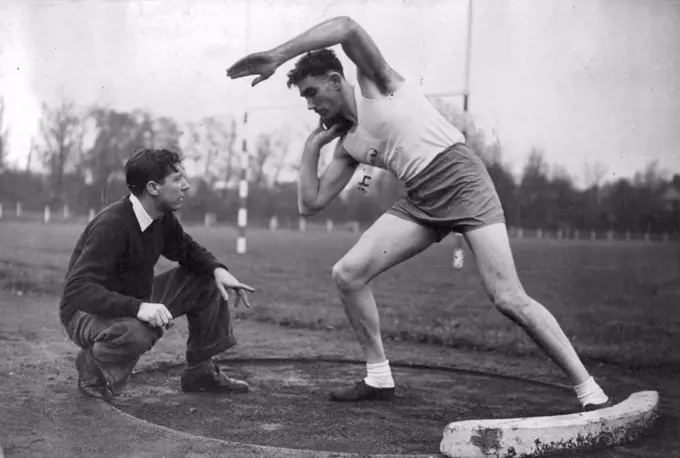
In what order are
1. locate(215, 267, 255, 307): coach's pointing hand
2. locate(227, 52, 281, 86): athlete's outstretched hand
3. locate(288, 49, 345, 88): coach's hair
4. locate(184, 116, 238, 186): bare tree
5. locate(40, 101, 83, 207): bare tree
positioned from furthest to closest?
locate(184, 116, 238, 186): bare tree
locate(40, 101, 83, 207): bare tree
locate(288, 49, 345, 88): coach's hair
locate(215, 267, 255, 307): coach's pointing hand
locate(227, 52, 281, 86): athlete's outstretched hand

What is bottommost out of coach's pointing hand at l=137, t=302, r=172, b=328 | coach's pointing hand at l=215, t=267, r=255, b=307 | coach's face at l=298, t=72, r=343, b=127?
coach's pointing hand at l=137, t=302, r=172, b=328

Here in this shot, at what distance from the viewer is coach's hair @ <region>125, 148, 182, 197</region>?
126 inches

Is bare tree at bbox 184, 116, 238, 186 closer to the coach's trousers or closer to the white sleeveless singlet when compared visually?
the coach's trousers

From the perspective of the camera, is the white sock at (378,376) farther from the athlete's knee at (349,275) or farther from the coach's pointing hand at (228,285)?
the coach's pointing hand at (228,285)

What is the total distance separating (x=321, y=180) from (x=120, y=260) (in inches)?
38.3

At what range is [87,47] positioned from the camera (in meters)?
5.19

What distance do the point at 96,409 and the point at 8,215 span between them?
136 inches

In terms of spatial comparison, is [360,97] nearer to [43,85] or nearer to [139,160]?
[139,160]

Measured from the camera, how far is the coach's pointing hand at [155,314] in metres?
2.87

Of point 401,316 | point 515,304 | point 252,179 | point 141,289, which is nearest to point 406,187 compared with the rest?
point 515,304

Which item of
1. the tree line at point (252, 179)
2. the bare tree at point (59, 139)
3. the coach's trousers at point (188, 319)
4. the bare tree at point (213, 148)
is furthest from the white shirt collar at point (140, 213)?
the bare tree at point (213, 148)

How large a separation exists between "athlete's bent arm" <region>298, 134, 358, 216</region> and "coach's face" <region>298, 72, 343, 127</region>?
223 mm

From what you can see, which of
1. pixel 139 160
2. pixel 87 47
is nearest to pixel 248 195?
pixel 87 47

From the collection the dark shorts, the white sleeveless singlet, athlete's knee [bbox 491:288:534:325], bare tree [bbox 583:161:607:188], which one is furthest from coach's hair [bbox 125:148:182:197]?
bare tree [bbox 583:161:607:188]
